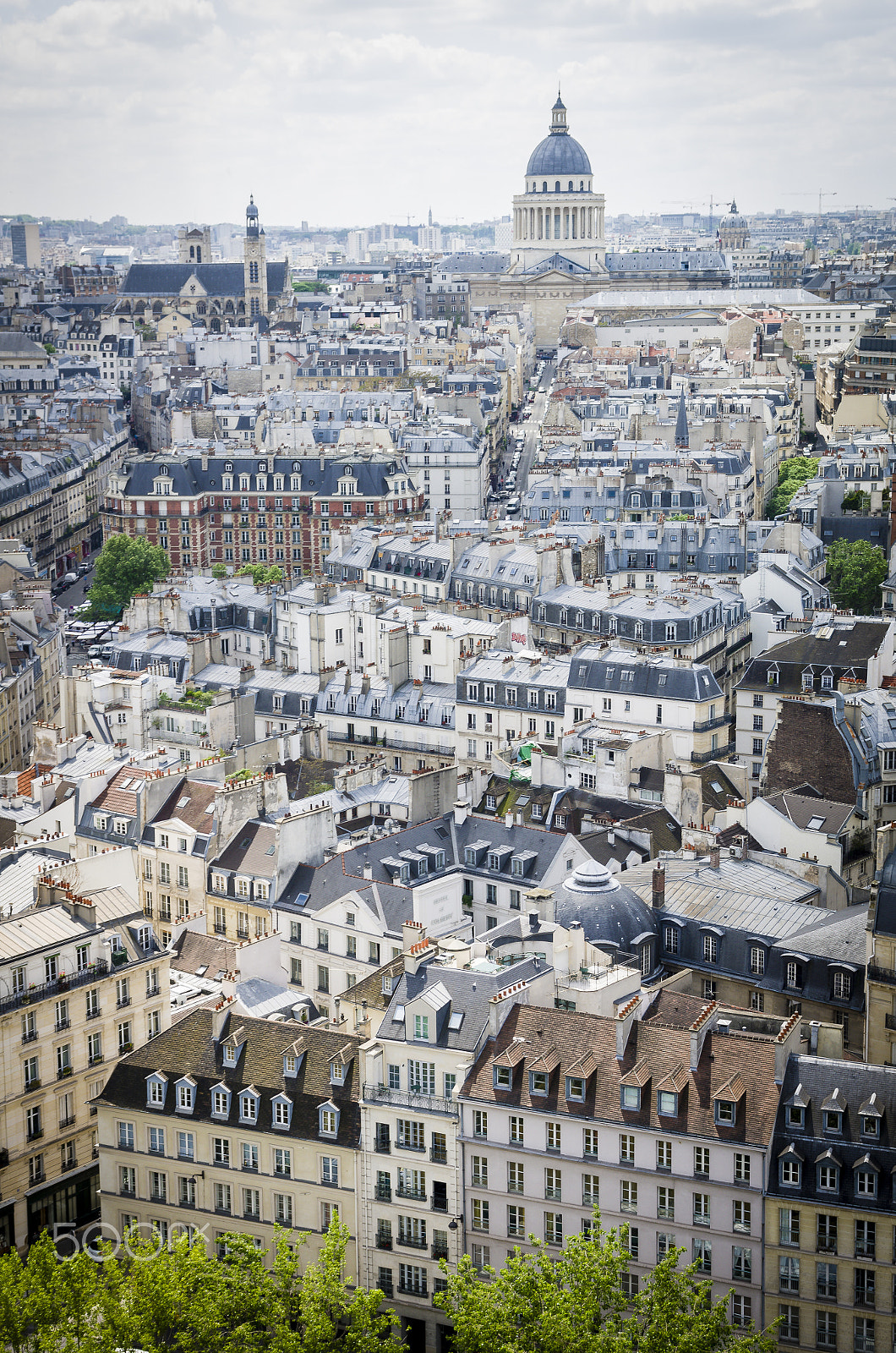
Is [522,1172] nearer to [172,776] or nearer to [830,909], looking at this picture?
[830,909]

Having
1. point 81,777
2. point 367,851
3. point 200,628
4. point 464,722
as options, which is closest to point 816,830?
point 367,851

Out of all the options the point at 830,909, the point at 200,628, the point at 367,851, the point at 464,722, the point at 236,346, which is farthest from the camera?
the point at 236,346

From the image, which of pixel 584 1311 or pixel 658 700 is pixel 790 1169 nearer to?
pixel 584 1311

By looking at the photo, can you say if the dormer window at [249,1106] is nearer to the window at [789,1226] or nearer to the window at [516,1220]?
the window at [516,1220]

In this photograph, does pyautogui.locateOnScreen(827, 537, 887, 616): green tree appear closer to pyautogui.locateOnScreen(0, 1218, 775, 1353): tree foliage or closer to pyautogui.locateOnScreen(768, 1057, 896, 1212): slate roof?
pyautogui.locateOnScreen(768, 1057, 896, 1212): slate roof

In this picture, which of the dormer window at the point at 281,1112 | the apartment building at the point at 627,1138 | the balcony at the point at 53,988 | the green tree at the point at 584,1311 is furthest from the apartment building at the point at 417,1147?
the balcony at the point at 53,988

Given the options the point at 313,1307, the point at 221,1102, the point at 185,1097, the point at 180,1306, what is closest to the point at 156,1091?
the point at 185,1097
